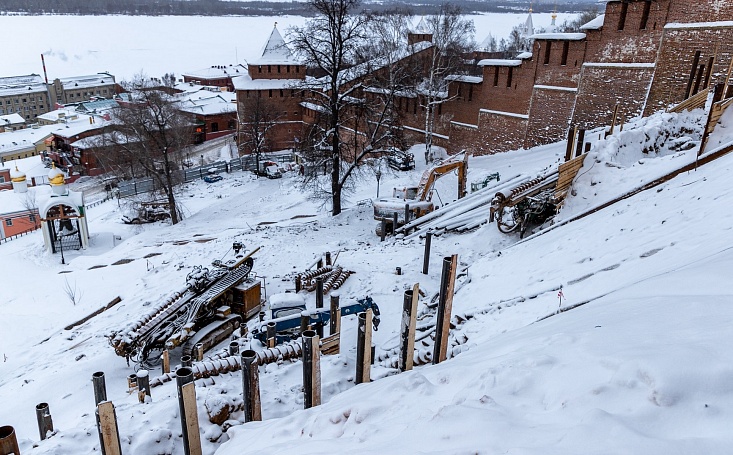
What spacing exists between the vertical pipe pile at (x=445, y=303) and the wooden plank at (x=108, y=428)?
10.7 ft

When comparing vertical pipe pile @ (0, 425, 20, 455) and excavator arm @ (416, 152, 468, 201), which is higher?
vertical pipe pile @ (0, 425, 20, 455)

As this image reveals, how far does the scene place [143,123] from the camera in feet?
75.4

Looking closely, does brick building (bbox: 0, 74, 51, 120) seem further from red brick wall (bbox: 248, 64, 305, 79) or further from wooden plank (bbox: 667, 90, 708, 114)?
wooden plank (bbox: 667, 90, 708, 114)

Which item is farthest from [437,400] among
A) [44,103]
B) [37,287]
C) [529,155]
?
[44,103]

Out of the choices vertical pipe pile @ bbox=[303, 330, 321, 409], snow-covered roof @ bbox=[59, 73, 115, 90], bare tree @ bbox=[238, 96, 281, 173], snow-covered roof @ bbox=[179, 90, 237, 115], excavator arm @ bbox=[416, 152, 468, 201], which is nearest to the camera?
vertical pipe pile @ bbox=[303, 330, 321, 409]

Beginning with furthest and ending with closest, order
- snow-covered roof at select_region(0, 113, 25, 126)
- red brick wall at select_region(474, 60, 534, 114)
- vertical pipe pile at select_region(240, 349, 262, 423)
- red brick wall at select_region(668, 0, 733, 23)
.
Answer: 1. snow-covered roof at select_region(0, 113, 25, 126)
2. red brick wall at select_region(474, 60, 534, 114)
3. red brick wall at select_region(668, 0, 733, 23)
4. vertical pipe pile at select_region(240, 349, 262, 423)

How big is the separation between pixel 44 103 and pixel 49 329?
69854mm

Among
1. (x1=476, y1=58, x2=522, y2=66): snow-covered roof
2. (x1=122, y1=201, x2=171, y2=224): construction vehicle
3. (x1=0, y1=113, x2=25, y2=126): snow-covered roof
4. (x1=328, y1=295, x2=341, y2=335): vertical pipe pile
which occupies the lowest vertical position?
(x1=0, y1=113, x2=25, y2=126): snow-covered roof

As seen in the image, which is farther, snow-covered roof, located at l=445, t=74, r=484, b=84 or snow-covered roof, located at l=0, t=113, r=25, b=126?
snow-covered roof, located at l=0, t=113, r=25, b=126

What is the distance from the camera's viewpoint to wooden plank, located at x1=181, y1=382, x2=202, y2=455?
421cm

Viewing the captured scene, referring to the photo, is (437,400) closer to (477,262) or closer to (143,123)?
(477,262)

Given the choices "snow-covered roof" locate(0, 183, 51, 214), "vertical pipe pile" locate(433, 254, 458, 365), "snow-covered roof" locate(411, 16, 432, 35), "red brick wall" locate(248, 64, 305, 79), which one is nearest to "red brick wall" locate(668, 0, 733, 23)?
"vertical pipe pile" locate(433, 254, 458, 365)

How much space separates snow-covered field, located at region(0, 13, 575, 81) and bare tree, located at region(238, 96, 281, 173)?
3266 cm

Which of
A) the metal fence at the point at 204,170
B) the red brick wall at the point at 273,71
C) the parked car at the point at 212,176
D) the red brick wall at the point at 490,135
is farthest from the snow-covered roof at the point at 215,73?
the red brick wall at the point at 490,135
